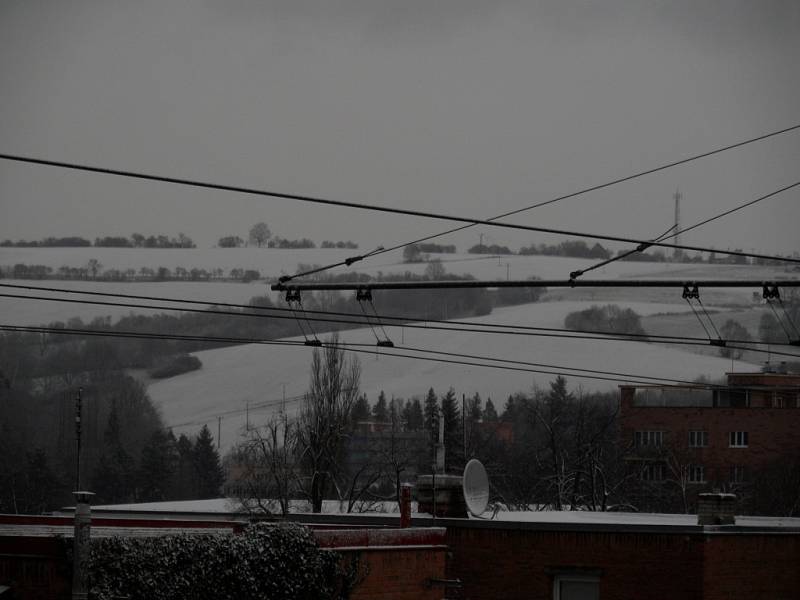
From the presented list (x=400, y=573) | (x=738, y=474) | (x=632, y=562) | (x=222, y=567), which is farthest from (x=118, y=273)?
(x=222, y=567)

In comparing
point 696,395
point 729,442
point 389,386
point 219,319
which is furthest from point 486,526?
point 219,319

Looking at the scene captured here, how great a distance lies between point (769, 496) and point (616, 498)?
9231 mm

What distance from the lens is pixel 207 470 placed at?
10900cm

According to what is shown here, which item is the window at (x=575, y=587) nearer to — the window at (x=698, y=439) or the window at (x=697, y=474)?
the window at (x=697, y=474)

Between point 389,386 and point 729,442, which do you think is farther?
point 389,386

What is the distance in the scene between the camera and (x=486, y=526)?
29688 millimetres

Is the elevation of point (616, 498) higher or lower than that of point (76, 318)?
lower

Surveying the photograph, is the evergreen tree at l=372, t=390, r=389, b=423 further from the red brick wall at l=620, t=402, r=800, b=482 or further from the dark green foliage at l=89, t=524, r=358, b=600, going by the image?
the dark green foliage at l=89, t=524, r=358, b=600

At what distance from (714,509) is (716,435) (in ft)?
200

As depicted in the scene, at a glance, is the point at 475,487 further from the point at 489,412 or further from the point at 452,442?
the point at 489,412

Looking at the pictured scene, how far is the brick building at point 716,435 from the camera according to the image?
8619cm

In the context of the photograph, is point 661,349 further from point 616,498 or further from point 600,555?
point 600,555

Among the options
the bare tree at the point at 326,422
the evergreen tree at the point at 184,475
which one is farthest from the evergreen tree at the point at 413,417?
the bare tree at the point at 326,422

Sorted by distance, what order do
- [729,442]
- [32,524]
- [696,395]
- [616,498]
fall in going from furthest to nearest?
[696,395] → [729,442] → [616,498] → [32,524]
